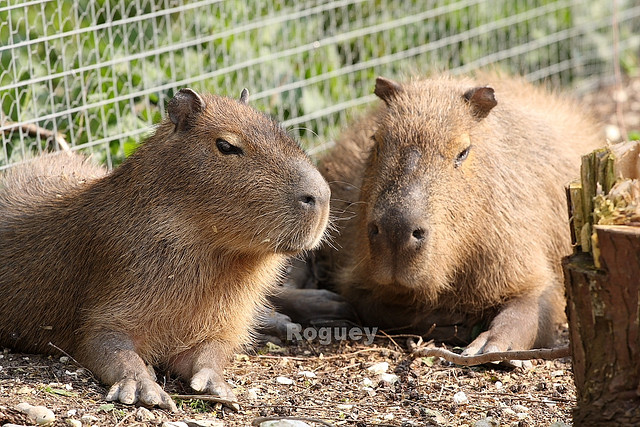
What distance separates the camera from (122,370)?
3717mm

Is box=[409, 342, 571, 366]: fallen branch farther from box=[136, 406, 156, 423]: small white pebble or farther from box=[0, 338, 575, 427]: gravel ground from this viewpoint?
box=[136, 406, 156, 423]: small white pebble

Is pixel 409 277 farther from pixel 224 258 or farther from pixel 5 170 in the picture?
pixel 5 170

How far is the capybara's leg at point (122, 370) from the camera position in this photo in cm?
355

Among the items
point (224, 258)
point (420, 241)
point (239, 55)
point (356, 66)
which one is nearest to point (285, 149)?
point (224, 258)

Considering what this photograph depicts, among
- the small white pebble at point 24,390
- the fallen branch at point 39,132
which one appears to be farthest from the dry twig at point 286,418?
the fallen branch at point 39,132

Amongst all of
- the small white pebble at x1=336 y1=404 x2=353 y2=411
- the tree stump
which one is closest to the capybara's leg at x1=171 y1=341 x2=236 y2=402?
the small white pebble at x1=336 y1=404 x2=353 y2=411

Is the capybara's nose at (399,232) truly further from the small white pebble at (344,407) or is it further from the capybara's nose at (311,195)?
the small white pebble at (344,407)

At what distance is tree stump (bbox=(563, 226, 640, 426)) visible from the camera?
9.50 feet

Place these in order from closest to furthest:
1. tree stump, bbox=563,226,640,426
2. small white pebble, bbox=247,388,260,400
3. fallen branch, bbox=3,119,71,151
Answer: tree stump, bbox=563,226,640,426
small white pebble, bbox=247,388,260,400
fallen branch, bbox=3,119,71,151

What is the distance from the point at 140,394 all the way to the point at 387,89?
240cm

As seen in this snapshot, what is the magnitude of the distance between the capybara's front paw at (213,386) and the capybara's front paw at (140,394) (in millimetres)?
187

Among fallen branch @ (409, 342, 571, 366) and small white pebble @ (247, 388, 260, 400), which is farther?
small white pebble @ (247, 388, 260, 400)

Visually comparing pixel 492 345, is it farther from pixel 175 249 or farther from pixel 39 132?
pixel 39 132

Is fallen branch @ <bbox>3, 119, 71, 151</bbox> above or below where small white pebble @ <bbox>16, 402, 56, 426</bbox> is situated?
above
